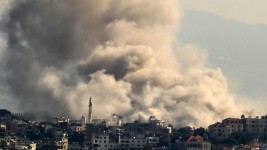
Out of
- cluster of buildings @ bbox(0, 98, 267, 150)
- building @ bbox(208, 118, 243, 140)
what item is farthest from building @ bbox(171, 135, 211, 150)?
building @ bbox(208, 118, 243, 140)

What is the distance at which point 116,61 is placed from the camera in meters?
137

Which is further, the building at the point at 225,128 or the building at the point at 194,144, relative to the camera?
the building at the point at 225,128

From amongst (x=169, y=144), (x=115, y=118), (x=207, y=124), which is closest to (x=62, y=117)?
(x=115, y=118)

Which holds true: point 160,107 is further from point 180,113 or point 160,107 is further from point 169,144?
point 169,144

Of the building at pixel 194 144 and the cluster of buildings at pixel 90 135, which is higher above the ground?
the cluster of buildings at pixel 90 135

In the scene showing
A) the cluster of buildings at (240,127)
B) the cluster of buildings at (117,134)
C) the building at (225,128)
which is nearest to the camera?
the cluster of buildings at (117,134)

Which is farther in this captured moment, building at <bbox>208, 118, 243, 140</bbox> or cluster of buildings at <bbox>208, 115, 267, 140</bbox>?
cluster of buildings at <bbox>208, 115, 267, 140</bbox>

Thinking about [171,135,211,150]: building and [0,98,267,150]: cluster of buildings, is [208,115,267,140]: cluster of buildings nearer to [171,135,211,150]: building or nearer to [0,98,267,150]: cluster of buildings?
[0,98,267,150]: cluster of buildings

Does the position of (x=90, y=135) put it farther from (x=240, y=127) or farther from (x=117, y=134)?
(x=240, y=127)

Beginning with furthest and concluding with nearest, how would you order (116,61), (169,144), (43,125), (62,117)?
(116,61), (62,117), (43,125), (169,144)

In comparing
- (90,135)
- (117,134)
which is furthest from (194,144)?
(90,135)

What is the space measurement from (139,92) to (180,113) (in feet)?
22.8

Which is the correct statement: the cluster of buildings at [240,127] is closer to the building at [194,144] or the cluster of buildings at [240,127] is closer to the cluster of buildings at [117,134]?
the cluster of buildings at [117,134]

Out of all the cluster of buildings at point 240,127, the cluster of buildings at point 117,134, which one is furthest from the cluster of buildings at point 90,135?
the cluster of buildings at point 240,127
